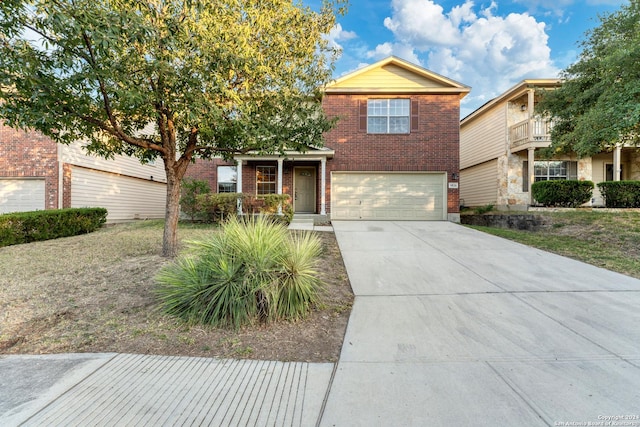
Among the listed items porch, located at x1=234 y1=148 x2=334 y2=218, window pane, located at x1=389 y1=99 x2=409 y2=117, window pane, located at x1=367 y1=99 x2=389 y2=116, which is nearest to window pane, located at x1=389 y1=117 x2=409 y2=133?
window pane, located at x1=389 y1=99 x2=409 y2=117

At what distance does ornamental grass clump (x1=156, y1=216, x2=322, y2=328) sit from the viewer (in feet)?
11.2

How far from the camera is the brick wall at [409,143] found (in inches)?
504

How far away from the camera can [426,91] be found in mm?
12789

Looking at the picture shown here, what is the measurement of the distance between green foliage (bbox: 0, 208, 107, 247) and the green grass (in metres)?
12.9

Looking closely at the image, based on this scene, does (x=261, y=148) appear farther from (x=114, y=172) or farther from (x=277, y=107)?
(x=114, y=172)

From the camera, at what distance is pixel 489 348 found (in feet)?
9.53

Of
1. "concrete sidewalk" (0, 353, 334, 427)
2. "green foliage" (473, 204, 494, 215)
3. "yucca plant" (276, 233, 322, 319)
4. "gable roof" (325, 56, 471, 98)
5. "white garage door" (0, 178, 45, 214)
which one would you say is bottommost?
"concrete sidewalk" (0, 353, 334, 427)

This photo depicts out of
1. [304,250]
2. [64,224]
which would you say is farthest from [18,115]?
[64,224]

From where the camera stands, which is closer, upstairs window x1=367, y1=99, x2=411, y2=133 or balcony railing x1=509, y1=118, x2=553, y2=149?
balcony railing x1=509, y1=118, x2=553, y2=149

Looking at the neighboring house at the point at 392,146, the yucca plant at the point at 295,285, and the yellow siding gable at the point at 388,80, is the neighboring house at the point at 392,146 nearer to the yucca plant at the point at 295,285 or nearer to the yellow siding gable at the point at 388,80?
the yellow siding gable at the point at 388,80

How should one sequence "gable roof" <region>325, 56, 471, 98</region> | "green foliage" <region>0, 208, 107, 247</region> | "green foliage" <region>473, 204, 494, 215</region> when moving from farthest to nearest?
"green foliage" <region>473, 204, 494, 215</region> → "gable roof" <region>325, 56, 471, 98</region> → "green foliage" <region>0, 208, 107, 247</region>

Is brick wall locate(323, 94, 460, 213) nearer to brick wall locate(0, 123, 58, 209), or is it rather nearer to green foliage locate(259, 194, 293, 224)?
green foliage locate(259, 194, 293, 224)

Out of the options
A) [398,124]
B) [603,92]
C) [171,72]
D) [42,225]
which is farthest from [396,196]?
[42,225]

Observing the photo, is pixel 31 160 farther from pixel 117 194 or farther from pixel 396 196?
pixel 396 196
